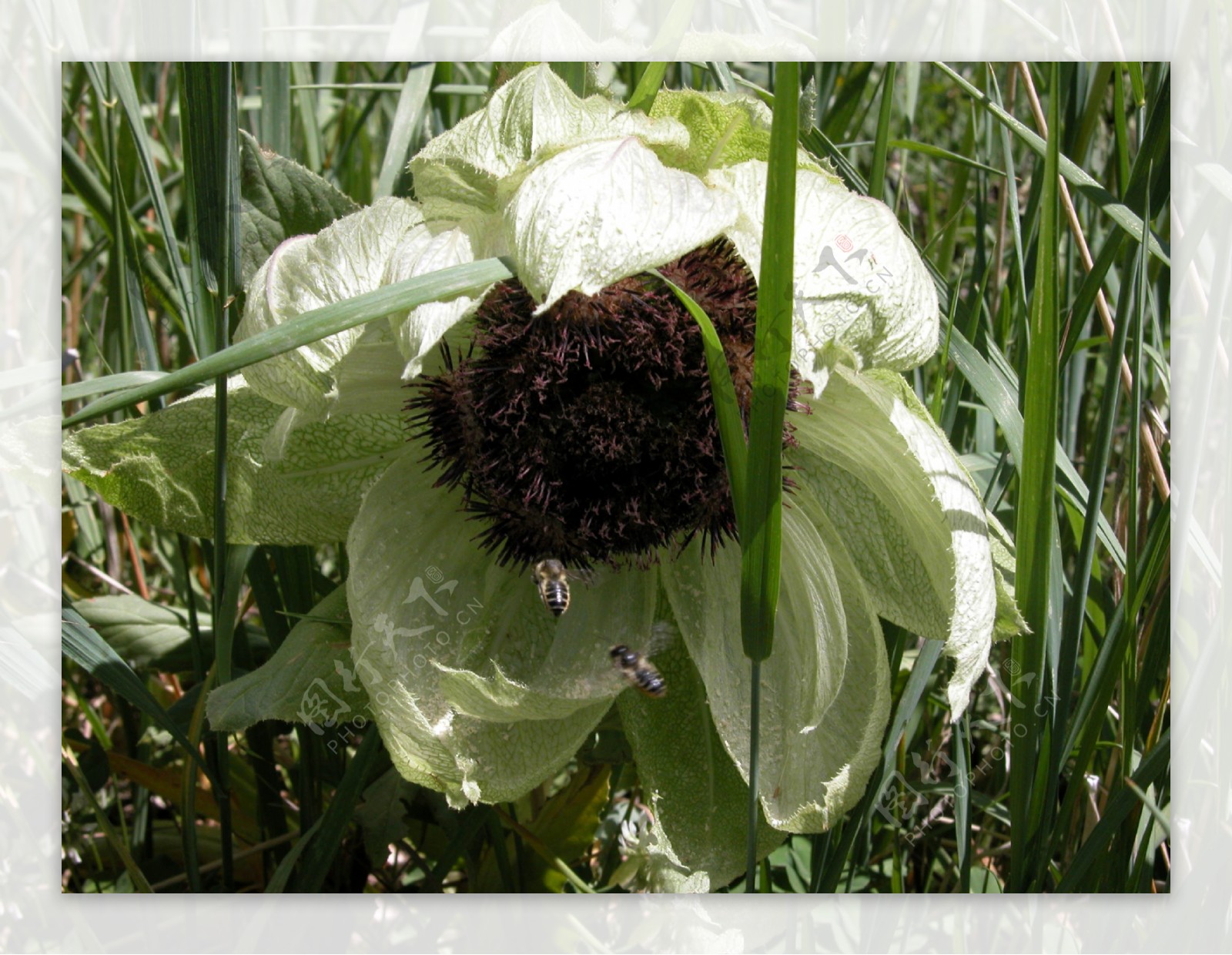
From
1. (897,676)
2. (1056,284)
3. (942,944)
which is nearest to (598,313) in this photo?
(1056,284)

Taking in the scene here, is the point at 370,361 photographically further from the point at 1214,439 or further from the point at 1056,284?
the point at 1214,439

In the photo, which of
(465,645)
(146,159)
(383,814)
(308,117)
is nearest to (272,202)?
(146,159)

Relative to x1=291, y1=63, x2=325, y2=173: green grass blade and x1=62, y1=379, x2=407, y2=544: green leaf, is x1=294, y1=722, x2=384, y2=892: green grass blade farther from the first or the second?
x1=291, y1=63, x2=325, y2=173: green grass blade

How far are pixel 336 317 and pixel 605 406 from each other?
18cm

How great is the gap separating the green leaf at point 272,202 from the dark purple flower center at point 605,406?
0.16 metres

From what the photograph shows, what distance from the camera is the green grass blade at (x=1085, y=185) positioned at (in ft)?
2.61

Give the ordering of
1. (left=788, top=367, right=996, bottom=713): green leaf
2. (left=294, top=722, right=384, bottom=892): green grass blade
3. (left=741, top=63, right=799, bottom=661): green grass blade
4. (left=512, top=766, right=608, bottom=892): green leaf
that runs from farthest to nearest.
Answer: (left=512, top=766, right=608, bottom=892): green leaf, (left=294, top=722, right=384, bottom=892): green grass blade, (left=788, top=367, right=996, bottom=713): green leaf, (left=741, top=63, right=799, bottom=661): green grass blade

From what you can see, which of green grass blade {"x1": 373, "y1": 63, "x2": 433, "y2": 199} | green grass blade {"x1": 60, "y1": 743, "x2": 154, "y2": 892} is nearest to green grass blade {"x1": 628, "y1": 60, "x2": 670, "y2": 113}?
green grass blade {"x1": 373, "y1": 63, "x2": 433, "y2": 199}

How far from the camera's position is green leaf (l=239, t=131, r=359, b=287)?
814mm

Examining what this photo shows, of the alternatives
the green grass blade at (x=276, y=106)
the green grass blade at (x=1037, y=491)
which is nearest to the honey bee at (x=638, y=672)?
the green grass blade at (x=1037, y=491)

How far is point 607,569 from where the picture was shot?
81 centimetres

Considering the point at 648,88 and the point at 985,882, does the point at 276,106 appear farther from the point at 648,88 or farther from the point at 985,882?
the point at 985,882

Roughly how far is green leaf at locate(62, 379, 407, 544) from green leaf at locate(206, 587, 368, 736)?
7 centimetres

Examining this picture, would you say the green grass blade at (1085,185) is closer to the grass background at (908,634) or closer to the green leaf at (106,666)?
the grass background at (908,634)
